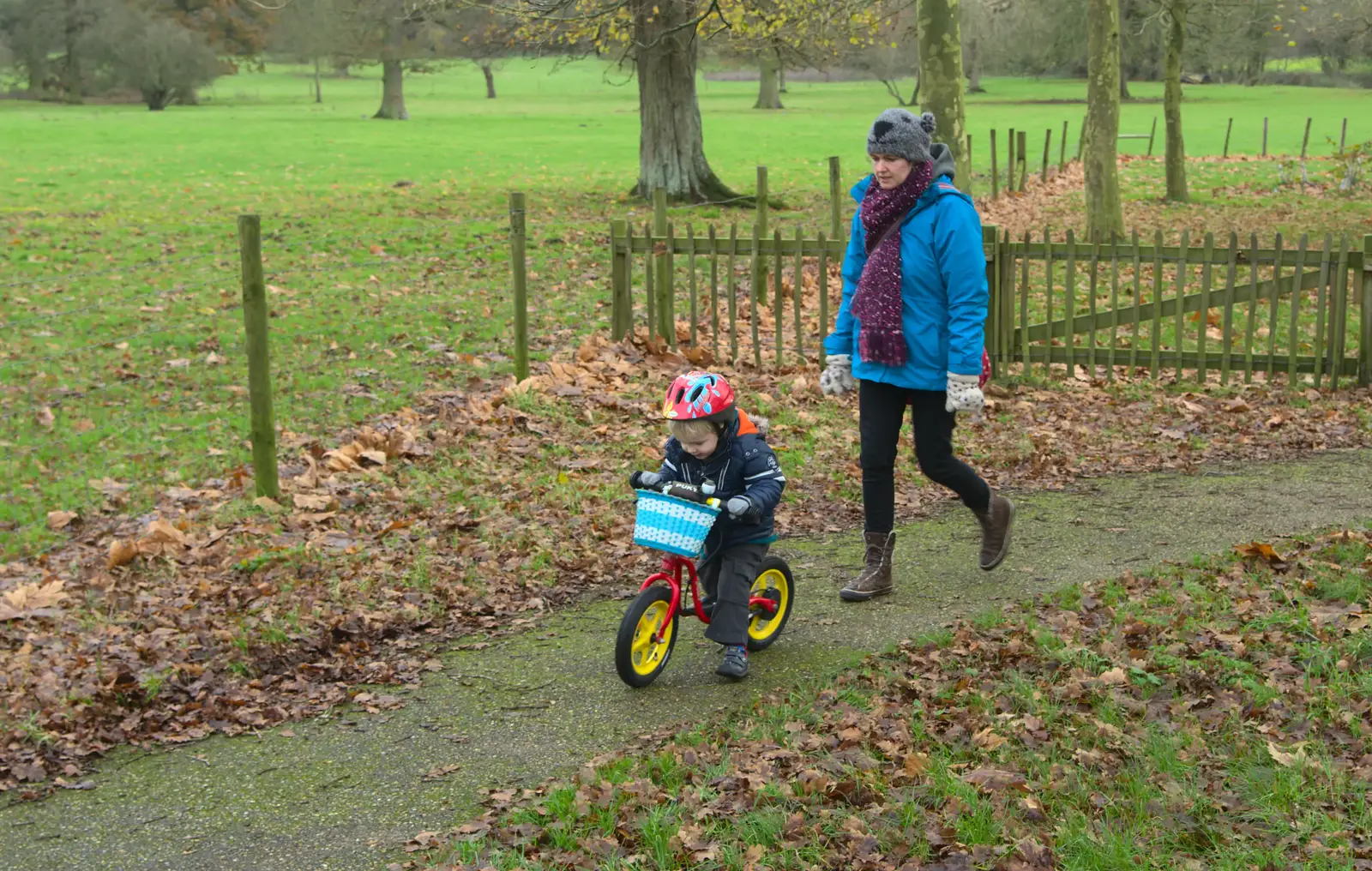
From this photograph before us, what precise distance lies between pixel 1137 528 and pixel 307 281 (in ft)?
36.6

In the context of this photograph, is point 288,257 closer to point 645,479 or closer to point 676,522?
point 645,479

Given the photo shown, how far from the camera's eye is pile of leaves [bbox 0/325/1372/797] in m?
5.52

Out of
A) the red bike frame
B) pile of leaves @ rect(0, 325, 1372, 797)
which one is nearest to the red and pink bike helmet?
the red bike frame

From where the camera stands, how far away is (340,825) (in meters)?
4.42

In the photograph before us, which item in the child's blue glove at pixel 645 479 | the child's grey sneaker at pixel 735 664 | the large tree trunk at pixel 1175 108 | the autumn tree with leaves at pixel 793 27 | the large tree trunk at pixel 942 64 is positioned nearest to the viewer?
the child's blue glove at pixel 645 479

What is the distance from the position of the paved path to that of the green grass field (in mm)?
3392

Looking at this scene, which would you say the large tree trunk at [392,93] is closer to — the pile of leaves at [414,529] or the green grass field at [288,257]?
the green grass field at [288,257]

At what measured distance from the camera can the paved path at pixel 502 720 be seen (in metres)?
4.39

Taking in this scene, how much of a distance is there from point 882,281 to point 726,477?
3.81ft

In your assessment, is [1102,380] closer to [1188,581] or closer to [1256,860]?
[1188,581]

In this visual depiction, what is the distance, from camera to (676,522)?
5.12 m

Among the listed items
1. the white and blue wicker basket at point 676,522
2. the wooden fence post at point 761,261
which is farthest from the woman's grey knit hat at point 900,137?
the wooden fence post at point 761,261

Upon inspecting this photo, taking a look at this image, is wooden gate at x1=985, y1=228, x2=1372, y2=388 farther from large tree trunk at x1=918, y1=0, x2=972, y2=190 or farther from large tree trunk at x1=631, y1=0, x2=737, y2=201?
large tree trunk at x1=631, y1=0, x2=737, y2=201

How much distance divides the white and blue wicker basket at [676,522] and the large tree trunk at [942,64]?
10.5 meters
